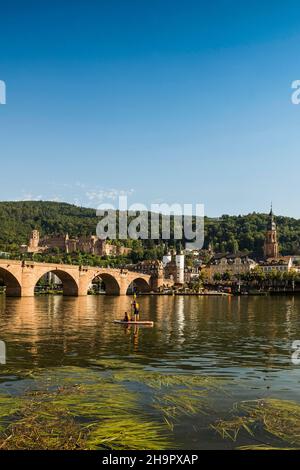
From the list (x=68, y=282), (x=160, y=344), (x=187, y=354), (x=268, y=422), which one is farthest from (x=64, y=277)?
(x=268, y=422)

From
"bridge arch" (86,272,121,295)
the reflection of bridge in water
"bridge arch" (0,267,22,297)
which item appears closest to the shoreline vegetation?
the reflection of bridge in water

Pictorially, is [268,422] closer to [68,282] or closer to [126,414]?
[126,414]

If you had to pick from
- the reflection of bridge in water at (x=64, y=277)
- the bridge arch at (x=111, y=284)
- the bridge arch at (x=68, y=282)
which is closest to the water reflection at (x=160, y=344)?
the reflection of bridge in water at (x=64, y=277)

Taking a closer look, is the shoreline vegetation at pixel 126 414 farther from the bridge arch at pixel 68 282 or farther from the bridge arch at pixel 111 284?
the bridge arch at pixel 111 284

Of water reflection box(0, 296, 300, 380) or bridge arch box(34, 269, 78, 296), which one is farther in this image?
bridge arch box(34, 269, 78, 296)

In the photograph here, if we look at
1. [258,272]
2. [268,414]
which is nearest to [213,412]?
[268,414]

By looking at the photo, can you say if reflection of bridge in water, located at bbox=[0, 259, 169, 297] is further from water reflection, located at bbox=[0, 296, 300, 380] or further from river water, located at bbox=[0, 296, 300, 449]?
river water, located at bbox=[0, 296, 300, 449]

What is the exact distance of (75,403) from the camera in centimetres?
1430

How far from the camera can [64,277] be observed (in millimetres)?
106062

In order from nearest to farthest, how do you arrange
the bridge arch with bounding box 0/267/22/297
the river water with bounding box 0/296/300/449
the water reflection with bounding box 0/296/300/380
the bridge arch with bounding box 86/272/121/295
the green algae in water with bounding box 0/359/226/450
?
the green algae in water with bounding box 0/359/226/450, the river water with bounding box 0/296/300/449, the water reflection with bounding box 0/296/300/380, the bridge arch with bounding box 0/267/22/297, the bridge arch with bounding box 86/272/121/295

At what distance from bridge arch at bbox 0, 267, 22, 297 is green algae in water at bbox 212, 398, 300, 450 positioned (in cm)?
7208

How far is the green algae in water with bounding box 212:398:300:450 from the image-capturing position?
11547 millimetres
